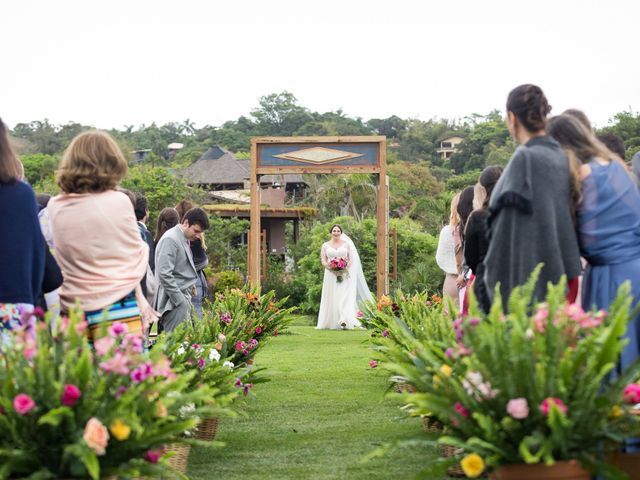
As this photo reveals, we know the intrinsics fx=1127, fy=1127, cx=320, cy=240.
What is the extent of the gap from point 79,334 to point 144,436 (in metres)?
0.54

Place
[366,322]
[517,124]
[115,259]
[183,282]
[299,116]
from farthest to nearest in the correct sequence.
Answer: [299,116] < [366,322] < [183,282] < [115,259] < [517,124]

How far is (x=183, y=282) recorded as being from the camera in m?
11.1

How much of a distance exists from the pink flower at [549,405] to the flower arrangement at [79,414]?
1.44 m

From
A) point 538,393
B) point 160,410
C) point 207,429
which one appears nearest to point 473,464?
point 538,393

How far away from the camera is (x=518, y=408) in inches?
170

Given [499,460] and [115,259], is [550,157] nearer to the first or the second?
[499,460]

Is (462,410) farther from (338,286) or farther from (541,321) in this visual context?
(338,286)

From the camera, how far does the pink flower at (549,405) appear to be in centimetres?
425

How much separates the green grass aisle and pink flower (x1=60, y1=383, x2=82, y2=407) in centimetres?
149

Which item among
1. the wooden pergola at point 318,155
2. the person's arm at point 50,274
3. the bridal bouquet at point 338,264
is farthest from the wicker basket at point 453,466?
the bridal bouquet at point 338,264

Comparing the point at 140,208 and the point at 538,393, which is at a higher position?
the point at 140,208

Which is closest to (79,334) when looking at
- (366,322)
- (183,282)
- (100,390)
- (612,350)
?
(100,390)

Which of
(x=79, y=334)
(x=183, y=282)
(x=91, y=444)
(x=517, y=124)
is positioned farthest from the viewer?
(x=183, y=282)

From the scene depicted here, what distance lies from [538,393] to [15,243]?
2.59 m
